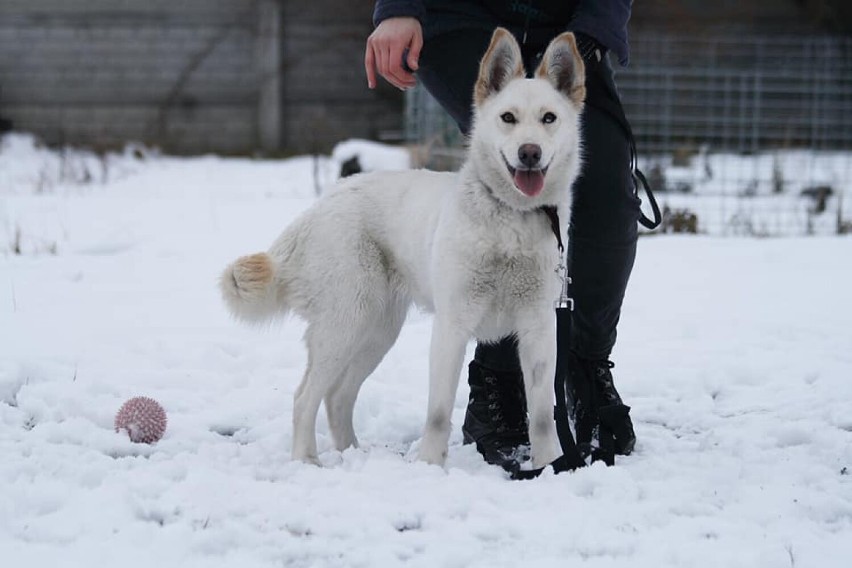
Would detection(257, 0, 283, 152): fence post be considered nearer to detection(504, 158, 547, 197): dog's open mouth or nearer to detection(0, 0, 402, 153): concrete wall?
detection(0, 0, 402, 153): concrete wall

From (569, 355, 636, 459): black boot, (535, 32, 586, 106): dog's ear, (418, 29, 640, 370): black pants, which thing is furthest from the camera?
(418, 29, 640, 370): black pants

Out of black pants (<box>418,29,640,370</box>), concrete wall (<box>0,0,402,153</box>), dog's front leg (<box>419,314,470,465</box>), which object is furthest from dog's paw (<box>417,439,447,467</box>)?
concrete wall (<box>0,0,402,153</box>)

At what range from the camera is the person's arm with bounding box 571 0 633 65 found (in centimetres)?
279

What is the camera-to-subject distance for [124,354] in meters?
3.61

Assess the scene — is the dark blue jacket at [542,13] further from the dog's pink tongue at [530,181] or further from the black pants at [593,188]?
the dog's pink tongue at [530,181]

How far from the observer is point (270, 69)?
1183cm

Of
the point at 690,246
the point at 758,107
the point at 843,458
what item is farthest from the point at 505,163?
the point at 758,107

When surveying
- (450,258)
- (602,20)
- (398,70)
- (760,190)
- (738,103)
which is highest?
(738,103)

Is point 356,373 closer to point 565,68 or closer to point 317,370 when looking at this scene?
point 317,370

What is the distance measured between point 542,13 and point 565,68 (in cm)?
31

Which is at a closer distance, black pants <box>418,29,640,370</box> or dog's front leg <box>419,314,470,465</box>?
dog's front leg <box>419,314,470,465</box>

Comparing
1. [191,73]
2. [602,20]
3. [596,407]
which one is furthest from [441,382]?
[191,73]

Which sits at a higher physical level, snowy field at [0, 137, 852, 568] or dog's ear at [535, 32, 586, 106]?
dog's ear at [535, 32, 586, 106]

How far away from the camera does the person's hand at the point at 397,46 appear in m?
2.73
